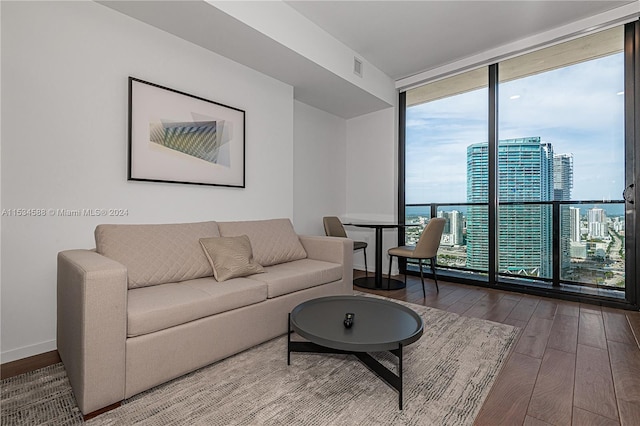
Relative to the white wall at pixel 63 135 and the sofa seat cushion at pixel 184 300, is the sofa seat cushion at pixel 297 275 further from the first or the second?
the white wall at pixel 63 135

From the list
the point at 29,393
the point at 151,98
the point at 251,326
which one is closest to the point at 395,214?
the point at 251,326

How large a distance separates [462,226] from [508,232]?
54 centimetres

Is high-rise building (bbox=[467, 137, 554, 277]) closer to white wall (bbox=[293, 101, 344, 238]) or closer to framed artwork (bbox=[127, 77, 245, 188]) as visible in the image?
white wall (bbox=[293, 101, 344, 238])

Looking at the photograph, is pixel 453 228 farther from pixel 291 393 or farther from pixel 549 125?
pixel 291 393

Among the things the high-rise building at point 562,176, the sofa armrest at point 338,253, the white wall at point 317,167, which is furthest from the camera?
the white wall at point 317,167

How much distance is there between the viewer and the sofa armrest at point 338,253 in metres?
2.87

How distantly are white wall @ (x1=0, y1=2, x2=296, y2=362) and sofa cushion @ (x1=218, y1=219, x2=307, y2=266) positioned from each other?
0.42 metres

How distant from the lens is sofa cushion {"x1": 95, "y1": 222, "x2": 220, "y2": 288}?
1.95 meters

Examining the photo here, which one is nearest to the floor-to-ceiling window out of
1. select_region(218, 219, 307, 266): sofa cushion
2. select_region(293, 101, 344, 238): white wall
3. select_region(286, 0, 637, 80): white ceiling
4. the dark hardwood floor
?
select_region(286, 0, 637, 80): white ceiling

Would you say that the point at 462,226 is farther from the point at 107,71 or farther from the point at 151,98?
the point at 107,71

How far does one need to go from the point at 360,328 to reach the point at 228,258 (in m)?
1.13

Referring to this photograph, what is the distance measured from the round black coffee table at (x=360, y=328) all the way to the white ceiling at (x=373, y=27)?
2.25 m

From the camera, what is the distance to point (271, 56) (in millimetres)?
2875

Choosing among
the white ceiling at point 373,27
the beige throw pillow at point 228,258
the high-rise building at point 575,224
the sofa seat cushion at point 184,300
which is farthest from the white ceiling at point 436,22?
the sofa seat cushion at point 184,300
